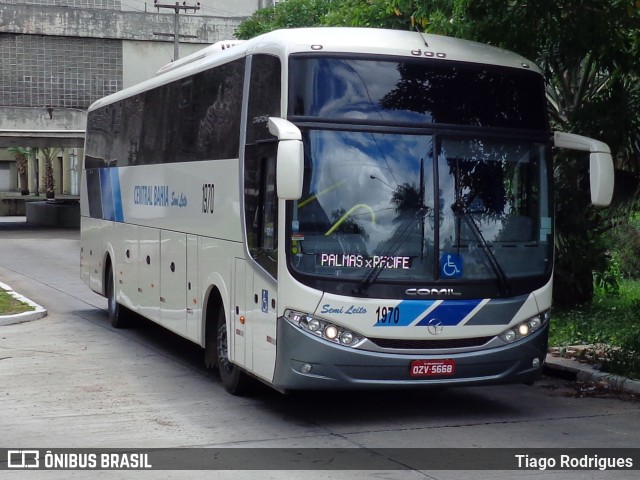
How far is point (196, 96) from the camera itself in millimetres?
12930

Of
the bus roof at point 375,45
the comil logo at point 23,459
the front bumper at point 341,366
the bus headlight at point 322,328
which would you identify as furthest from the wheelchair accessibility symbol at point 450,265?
the comil logo at point 23,459

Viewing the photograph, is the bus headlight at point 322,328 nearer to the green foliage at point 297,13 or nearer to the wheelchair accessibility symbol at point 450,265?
the wheelchair accessibility symbol at point 450,265

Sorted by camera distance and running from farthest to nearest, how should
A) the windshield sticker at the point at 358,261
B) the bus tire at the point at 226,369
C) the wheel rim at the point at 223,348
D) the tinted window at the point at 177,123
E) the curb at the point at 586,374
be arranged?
the curb at the point at 586,374 → the wheel rim at the point at 223,348 → the tinted window at the point at 177,123 → the bus tire at the point at 226,369 → the windshield sticker at the point at 358,261

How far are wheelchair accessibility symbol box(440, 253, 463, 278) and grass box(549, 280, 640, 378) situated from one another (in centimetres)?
317

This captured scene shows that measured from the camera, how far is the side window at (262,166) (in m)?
10.0

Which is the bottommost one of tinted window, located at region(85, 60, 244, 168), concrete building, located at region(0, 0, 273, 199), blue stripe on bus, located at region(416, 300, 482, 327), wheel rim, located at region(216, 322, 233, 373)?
wheel rim, located at region(216, 322, 233, 373)

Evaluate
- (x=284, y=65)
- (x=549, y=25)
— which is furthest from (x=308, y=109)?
(x=549, y=25)

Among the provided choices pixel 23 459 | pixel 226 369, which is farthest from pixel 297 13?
pixel 23 459

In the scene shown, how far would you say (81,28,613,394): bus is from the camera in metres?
9.71

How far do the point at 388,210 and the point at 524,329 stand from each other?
1.73m

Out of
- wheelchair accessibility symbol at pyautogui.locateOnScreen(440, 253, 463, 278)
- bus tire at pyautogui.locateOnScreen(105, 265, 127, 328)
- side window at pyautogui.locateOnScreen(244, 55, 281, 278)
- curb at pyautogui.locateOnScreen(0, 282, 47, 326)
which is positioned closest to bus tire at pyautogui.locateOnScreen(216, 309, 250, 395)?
side window at pyautogui.locateOnScreen(244, 55, 281, 278)

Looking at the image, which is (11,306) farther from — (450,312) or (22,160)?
(22,160)

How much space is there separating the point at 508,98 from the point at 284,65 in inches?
83.9

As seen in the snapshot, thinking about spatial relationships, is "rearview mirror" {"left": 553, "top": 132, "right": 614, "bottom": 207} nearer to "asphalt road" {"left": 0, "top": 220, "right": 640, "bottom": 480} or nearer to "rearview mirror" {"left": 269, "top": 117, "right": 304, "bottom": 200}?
"asphalt road" {"left": 0, "top": 220, "right": 640, "bottom": 480}
